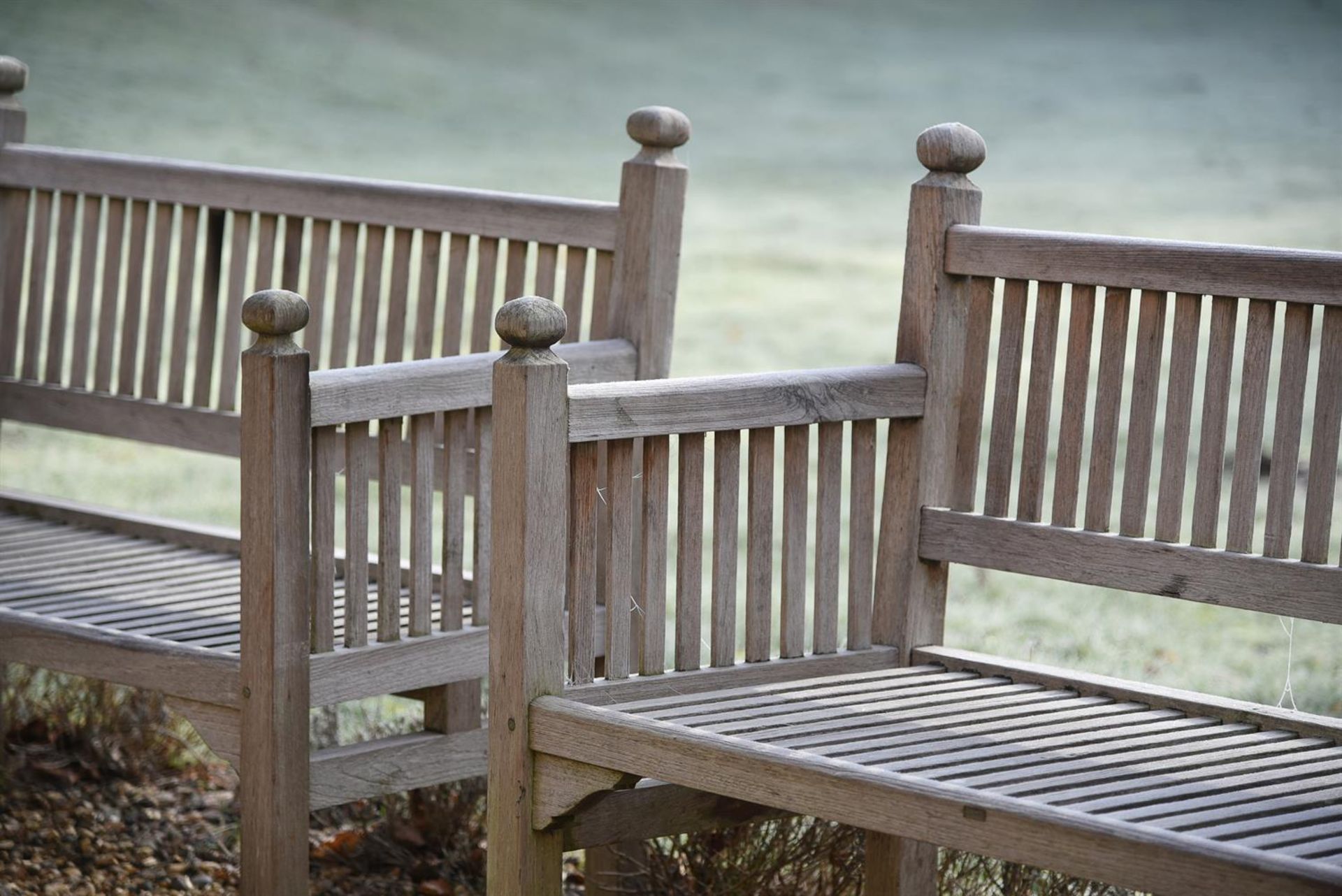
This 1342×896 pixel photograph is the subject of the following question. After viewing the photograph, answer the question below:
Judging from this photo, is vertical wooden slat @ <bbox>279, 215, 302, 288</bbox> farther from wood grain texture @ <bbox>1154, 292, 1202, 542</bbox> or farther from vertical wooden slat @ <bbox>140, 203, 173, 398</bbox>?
wood grain texture @ <bbox>1154, 292, 1202, 542</bbox>

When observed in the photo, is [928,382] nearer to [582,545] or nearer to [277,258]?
[582,545]

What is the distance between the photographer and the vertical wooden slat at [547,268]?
3127 millimetres

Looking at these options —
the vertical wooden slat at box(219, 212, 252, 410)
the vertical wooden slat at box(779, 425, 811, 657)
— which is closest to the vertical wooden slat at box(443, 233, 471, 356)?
the vertical wooden slat at box(219, 212, 252, 410)

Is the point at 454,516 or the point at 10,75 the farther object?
the point at 10,75

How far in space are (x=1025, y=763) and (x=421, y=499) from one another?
3.42ft

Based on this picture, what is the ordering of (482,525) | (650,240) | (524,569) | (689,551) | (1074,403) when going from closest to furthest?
(524,569), (689,551), (1074,403), (482,525), (650,240)

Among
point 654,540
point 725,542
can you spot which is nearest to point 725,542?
point 725,542

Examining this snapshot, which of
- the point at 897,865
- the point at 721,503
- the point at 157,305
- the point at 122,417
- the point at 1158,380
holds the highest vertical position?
the point at 1158,380

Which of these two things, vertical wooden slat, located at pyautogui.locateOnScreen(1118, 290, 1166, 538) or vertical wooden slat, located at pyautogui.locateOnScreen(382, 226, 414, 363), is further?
vertical wooden slat, located at pyautogui.locateOnScreen(382, 226, 414, 363)

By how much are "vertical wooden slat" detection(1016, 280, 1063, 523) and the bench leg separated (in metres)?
0.57

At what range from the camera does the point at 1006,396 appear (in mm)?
2645

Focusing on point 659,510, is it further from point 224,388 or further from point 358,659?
point 224,388

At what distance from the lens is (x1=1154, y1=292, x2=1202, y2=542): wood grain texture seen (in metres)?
2.46

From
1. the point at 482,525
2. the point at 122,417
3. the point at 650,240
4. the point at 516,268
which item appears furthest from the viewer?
the point at 122,417
